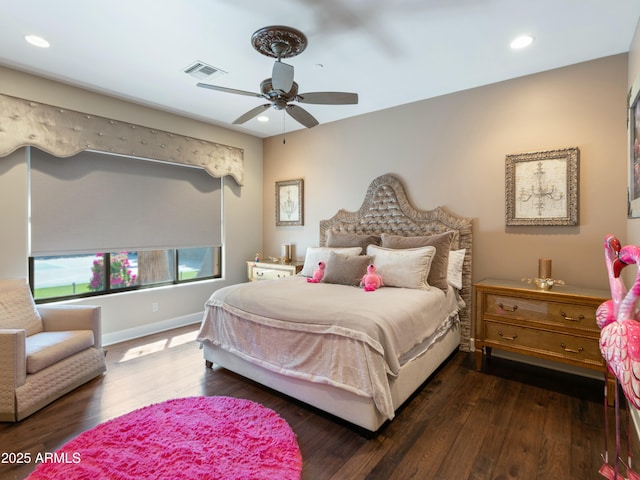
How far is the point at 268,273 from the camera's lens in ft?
15.5

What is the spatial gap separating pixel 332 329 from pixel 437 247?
165cm

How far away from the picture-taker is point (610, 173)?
9.20 feet

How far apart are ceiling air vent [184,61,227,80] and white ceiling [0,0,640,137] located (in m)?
0.06

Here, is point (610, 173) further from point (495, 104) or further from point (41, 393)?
point (41, 393)

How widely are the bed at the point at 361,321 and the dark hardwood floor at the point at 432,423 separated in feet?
0.43

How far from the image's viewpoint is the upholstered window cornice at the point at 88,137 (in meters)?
3.00

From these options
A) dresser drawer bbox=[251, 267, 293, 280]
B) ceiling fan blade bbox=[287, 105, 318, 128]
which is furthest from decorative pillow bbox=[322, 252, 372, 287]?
ceiling fan blade bbox=[287, 105, 318, 128]

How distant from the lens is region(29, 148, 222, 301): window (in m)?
3.33

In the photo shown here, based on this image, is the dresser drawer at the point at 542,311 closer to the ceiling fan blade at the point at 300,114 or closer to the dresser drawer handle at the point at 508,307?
the dresser drawer handle at the point at 508,307

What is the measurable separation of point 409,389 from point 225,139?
4143mm

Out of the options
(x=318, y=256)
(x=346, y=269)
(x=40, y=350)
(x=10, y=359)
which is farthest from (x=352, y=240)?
(x=10, y=359)

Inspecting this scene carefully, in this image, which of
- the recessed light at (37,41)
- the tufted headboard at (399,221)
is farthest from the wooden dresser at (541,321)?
the recessed light at (37,41)

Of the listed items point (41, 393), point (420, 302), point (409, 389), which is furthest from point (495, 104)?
point (41, 393)

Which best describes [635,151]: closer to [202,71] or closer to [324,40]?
[324,40]
